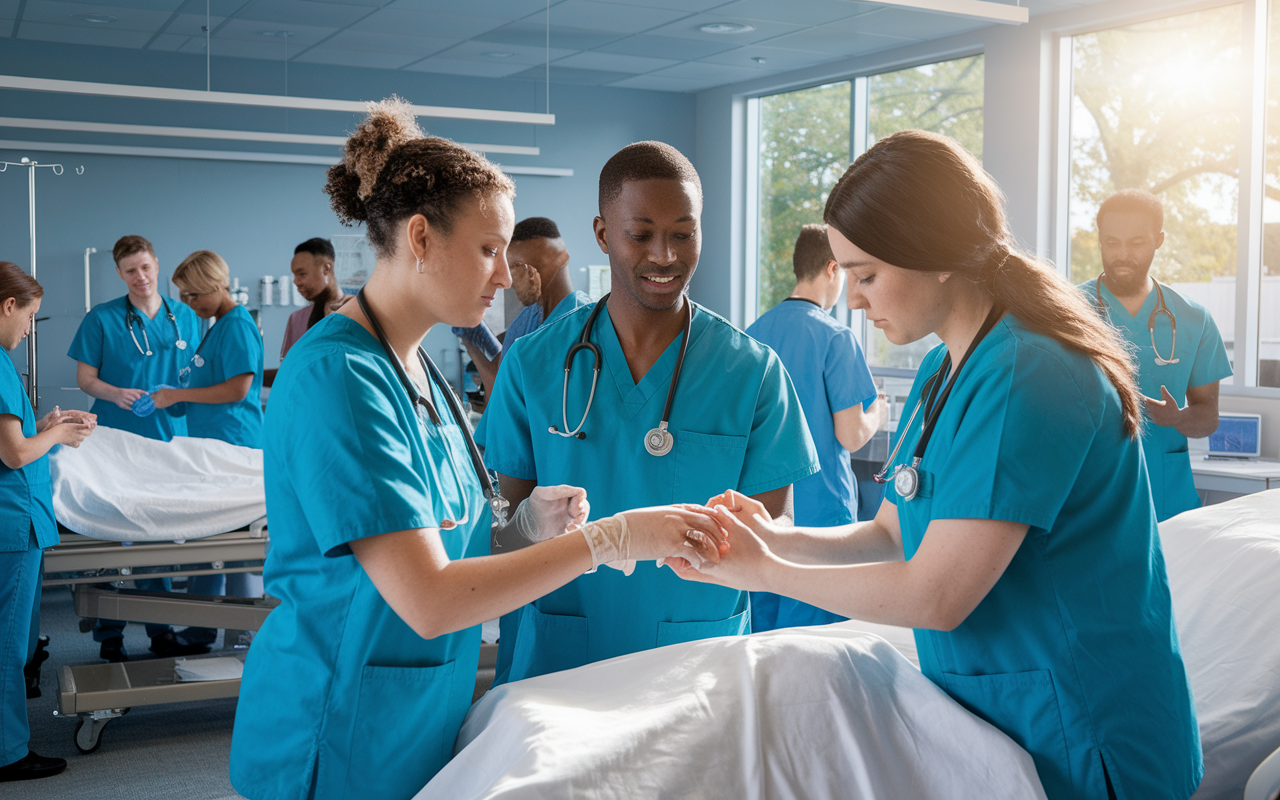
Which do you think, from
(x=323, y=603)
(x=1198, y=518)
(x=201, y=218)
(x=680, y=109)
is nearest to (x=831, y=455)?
(x=1198, y=518)

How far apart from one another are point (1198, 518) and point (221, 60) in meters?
6.23

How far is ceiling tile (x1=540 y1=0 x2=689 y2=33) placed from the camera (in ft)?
17.5

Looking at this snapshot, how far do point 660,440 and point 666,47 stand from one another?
17.2 ft

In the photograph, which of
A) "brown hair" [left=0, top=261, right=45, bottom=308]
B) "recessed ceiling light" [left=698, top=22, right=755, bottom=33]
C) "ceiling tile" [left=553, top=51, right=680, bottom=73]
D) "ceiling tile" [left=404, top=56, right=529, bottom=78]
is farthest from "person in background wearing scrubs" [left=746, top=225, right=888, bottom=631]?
"ceiling tile" [left=404, top=56, right=529, bottom=78]

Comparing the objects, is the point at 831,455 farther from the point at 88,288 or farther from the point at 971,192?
the point at 88,288

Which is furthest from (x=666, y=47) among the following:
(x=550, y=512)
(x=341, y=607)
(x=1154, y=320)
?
(x=341, y=607)

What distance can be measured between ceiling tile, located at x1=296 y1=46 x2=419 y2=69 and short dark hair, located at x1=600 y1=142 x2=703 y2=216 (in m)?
5.26

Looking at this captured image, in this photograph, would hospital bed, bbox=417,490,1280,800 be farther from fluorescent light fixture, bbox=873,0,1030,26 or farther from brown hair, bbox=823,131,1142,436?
fluorescent light fixture, bbox=873,0,1030,26

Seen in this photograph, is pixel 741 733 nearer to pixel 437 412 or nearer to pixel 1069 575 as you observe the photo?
pixel 1069 575

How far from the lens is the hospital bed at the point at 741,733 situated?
3.61 feet

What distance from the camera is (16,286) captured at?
9.73ft

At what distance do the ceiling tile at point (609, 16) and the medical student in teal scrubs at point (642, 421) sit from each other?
158 inches

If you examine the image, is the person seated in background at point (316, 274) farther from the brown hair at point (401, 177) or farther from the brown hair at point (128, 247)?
the brown hair at point (401, 177)

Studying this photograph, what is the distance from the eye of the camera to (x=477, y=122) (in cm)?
718
